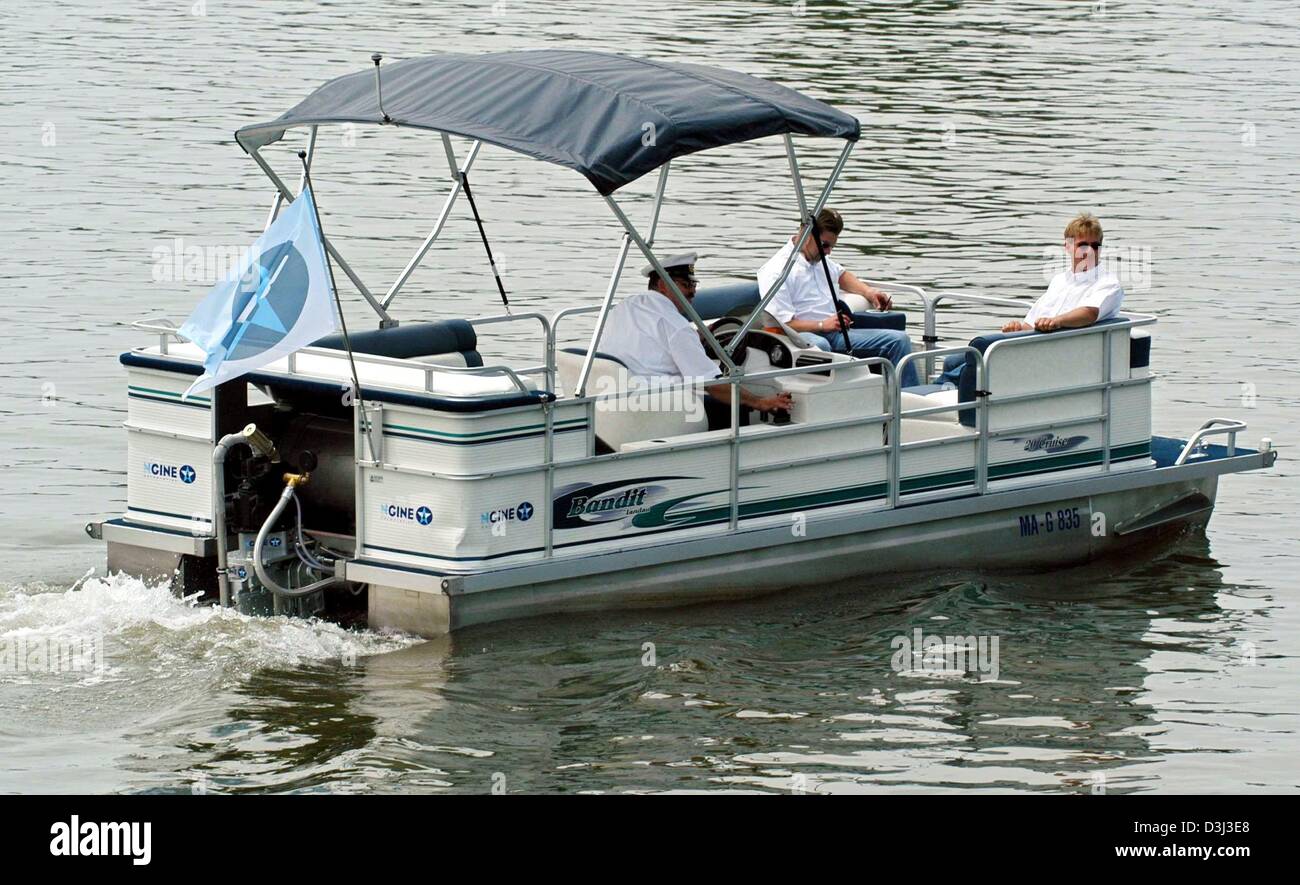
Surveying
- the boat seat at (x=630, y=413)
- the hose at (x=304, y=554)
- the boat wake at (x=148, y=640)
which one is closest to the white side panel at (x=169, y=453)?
the boat wake at (x=148, y=640)

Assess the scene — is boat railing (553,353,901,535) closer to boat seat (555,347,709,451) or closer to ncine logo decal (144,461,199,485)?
boat seat (555,347,709,451)

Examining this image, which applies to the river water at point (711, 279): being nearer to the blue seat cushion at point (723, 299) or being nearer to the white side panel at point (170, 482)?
the white side panel at point (170, 482)

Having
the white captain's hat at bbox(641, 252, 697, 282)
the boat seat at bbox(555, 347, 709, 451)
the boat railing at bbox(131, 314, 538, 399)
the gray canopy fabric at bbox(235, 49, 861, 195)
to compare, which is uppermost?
the gray canopy fabric at bbox(235, 49, 861, 195)

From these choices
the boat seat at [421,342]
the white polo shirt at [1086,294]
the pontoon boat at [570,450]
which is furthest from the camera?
the white polo shirt at [1086,294]

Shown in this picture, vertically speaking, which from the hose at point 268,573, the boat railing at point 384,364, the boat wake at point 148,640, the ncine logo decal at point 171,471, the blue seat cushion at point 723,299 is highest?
the blue seat cushion at point 723,299

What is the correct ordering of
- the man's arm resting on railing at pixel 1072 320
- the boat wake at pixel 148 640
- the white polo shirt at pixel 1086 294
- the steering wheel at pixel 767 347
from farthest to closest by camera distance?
1. the white polo shirt at pixel 1086 294
2. the man's arm resting on railing at pixel 1072 320
3. the steering wheel at pixel 767 347
4. the boat wake at pixel 148 640

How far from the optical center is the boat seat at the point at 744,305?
45.8ft

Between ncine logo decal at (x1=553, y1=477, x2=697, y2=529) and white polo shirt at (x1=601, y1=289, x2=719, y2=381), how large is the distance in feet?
2.17

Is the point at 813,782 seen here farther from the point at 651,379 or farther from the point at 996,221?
the point at 996,221

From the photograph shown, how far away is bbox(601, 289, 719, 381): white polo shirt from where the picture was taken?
11391 millimetres

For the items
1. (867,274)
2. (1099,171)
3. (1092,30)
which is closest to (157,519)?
(867,274)

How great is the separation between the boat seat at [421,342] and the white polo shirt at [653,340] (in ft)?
3.33

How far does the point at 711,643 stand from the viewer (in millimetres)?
11086

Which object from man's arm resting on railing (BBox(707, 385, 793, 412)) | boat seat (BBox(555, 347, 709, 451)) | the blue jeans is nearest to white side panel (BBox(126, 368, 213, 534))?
boat seat (BBox(555, 347, 709, 451))
